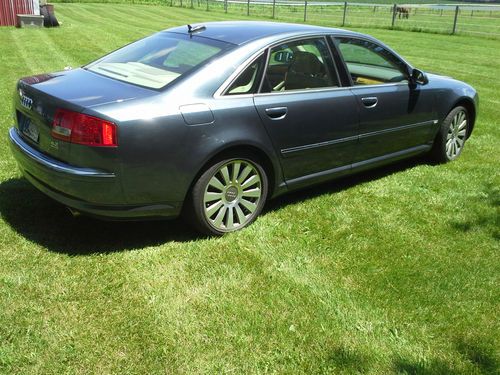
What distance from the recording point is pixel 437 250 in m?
4.11

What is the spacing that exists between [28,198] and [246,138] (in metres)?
1.97

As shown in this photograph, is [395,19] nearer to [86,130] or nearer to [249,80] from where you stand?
[249,80]

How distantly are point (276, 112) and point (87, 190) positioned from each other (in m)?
1.55

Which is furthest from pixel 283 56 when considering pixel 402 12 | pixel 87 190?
pixel 402 12

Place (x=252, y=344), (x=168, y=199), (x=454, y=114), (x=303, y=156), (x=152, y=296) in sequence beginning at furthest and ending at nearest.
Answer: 1. (x=454, y=114)
2. (x=303, y=156)
3. (x=168, y=199)
4. (x=152, y=296)
5. (x=252, y=344)

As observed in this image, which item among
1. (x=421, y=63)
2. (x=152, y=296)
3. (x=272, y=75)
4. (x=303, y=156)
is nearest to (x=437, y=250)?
(x=303, y=156)

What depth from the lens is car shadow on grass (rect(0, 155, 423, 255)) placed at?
385 centimetres

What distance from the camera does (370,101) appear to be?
16.1 ft

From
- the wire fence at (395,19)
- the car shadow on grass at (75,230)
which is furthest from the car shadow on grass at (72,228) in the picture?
the wire fence at (395,19)

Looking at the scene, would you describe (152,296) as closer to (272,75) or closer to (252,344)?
(252,344)

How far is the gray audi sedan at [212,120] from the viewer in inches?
136

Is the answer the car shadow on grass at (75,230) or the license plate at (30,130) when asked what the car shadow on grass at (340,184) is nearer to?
the car shadow on grass at (75,230)

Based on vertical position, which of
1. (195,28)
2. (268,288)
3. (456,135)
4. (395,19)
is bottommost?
(268,288)

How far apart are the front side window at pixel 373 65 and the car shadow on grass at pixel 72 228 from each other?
64.4 inches
